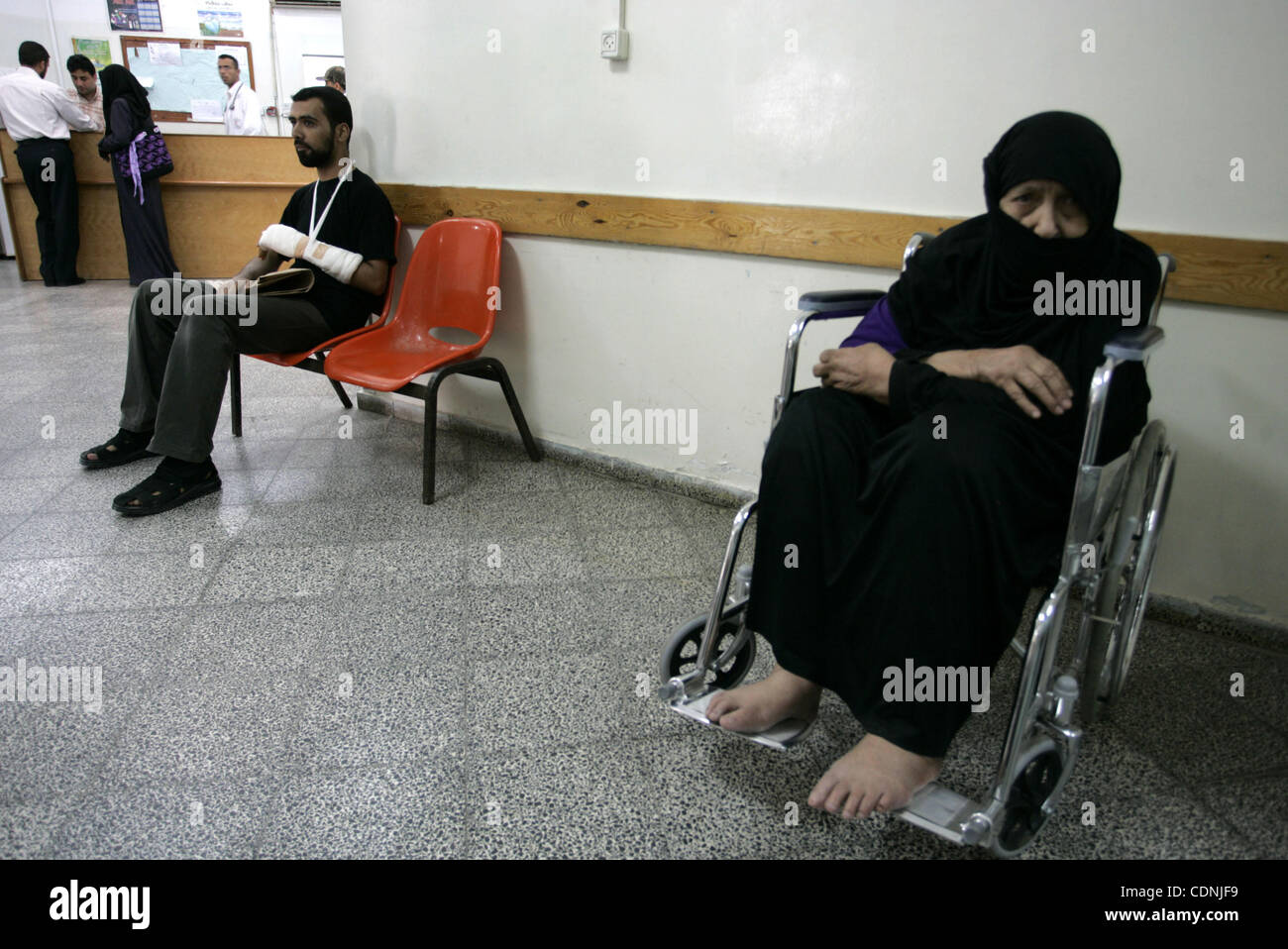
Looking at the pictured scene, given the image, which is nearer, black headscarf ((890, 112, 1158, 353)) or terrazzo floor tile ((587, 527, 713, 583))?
black headscarf ((890, 112, 1158, 353))

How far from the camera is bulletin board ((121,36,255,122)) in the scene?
732 cm

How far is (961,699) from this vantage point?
3.52 feet

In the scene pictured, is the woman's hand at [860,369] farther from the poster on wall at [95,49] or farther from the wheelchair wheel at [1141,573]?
the poster on wall at [95,49]

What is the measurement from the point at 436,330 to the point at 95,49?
6.86 metres

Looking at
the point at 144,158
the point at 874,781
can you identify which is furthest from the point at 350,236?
the point at 144,158

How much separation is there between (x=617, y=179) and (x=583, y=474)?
895 mm

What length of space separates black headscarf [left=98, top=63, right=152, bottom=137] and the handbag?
62mm

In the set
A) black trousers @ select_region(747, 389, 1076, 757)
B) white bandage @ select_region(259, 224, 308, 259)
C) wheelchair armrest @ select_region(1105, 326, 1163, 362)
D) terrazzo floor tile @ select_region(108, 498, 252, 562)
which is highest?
white bandage @ select_region(259, 224, 308, 259)

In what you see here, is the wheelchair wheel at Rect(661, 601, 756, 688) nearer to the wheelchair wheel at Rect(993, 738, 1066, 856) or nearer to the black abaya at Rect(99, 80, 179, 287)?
the wheelchair wheel at Rect(993, 738, 1066, 856)

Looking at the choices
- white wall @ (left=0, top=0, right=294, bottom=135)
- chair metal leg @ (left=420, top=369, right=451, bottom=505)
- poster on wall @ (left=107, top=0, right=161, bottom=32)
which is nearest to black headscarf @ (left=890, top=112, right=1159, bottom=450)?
chair metal leg @ (left=420, top=369, right=451, bottom=505)

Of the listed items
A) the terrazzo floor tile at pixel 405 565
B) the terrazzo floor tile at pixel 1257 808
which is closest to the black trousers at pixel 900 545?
the terrazzo floor tile at pixel 1257 808

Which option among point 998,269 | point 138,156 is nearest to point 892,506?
point 998,269

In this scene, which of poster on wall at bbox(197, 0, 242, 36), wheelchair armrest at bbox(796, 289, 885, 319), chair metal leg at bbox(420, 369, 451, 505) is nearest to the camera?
wheelchair armrest at bbox(796, 289, 885, 319)
